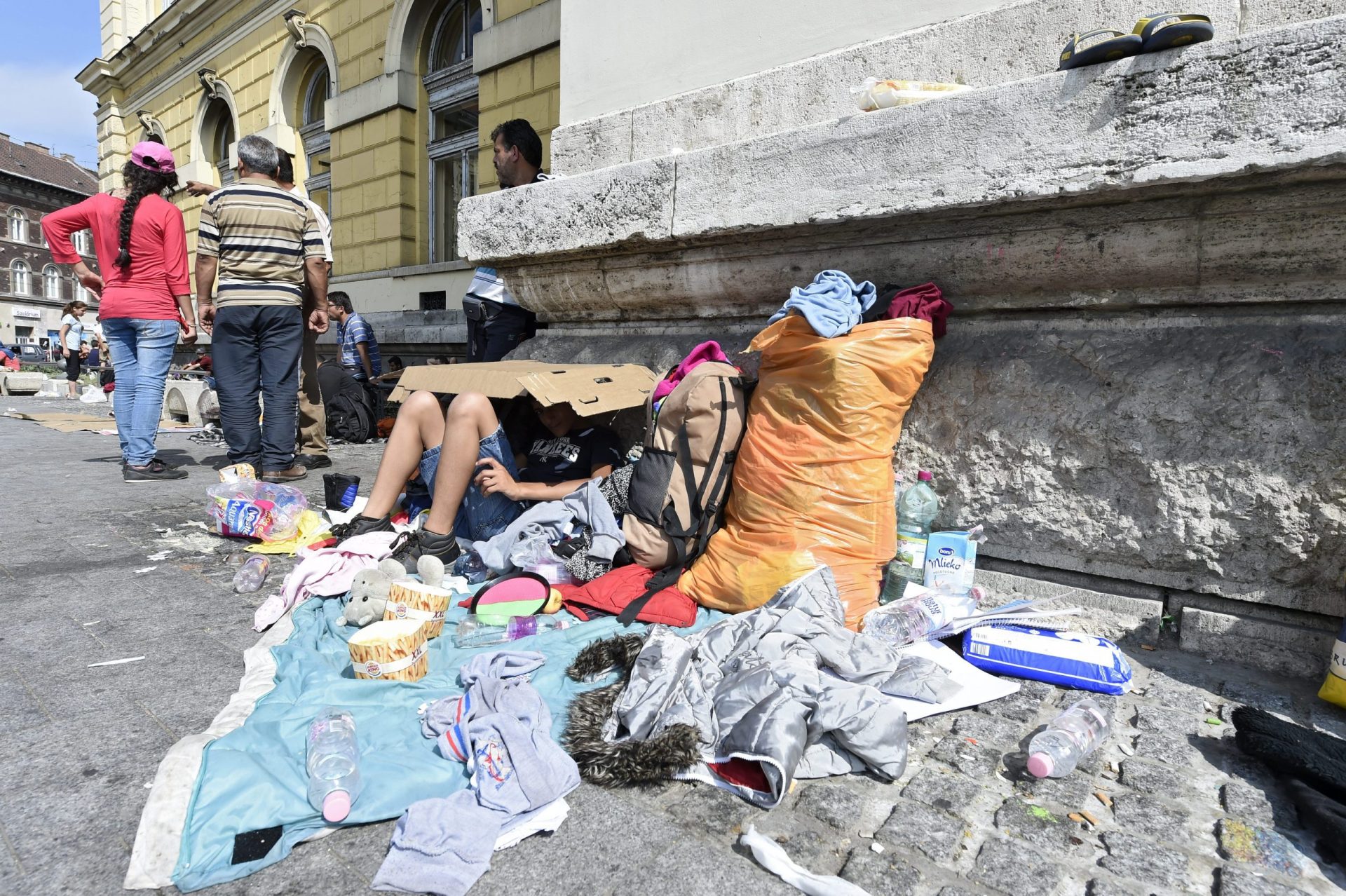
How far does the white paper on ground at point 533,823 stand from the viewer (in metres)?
1.34

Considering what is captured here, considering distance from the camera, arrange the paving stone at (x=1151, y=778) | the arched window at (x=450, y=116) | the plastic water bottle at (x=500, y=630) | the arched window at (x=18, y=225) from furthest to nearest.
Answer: the arched window at (x=18, y=225) → the arched window at (x=450, y=116) → the plastic water bottle at (x=500, y=630) → the paving stone at (x=1151, y=778)

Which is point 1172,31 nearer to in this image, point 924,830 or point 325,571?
point 924,830

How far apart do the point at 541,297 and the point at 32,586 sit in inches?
100

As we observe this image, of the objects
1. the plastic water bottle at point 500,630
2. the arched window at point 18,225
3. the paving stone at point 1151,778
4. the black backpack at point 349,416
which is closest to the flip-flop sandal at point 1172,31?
the paving stone at point 1151,778

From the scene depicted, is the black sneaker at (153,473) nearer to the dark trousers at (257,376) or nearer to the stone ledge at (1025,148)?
the dark trousers at (257,376)

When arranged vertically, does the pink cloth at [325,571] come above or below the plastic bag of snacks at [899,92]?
below

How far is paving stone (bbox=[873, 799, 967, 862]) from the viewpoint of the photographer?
134cm

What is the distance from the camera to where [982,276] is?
257cm

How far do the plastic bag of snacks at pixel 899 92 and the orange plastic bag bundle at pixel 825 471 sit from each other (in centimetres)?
83

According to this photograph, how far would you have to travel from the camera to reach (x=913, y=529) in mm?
2646

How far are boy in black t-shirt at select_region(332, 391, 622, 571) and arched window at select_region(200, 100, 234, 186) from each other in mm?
13407

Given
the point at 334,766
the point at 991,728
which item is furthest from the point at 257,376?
the point at 991,728

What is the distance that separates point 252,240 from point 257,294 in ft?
1.01

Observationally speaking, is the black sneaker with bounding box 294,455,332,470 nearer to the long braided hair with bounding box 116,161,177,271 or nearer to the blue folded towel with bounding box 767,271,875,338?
the long braided hair with bounding box 116,161,177,271
